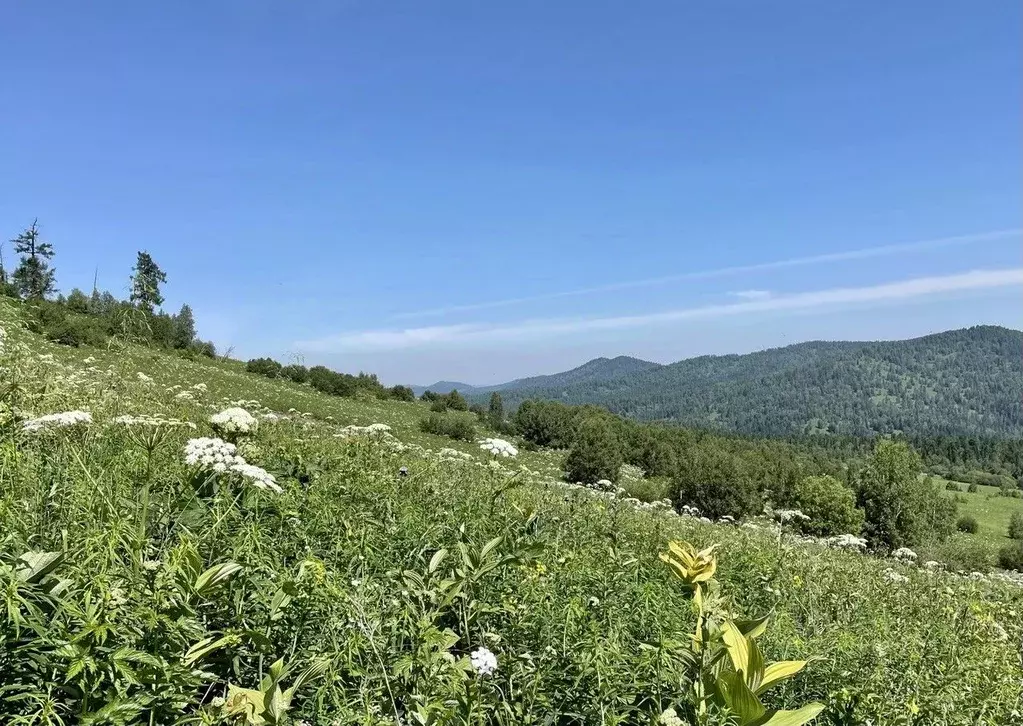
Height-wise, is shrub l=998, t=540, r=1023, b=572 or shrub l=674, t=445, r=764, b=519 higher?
shrub l=674, t=445, r=764, b=519

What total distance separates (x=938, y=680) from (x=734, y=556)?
2536 millimetres

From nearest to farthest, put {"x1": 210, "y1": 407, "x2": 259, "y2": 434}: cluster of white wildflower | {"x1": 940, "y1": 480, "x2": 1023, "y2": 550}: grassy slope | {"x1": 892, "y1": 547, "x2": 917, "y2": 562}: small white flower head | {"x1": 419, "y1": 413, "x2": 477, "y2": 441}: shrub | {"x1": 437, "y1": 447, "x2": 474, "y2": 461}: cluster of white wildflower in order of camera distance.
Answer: {"x1": 210, "y1": 407, "x2": 259, "y2": 434}: cluster of white wildflower → {"x1": 437, "y1": 447, "x2": 474, "y2": 461}: cluster of white wildflower → {"x1": 892, "y1": 547, "x2": 917, "y2": 562}: small white flower head → {"x1": 419, "y1": 413, "x2": 477, "y2": 441}: shrub → {"x1": 940, "y1": 480, "x2": 1023, "y2": 550}: grassy slope

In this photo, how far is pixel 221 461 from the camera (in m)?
3.56

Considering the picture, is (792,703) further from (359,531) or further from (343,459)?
(343,459)

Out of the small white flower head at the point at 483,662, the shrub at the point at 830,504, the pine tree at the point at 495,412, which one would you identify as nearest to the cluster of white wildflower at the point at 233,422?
the small white flower head at the point at 483,662

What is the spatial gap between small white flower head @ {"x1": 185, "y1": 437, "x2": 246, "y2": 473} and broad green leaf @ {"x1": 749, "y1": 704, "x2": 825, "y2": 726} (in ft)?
9.68

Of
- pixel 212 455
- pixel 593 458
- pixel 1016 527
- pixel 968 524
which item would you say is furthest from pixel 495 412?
pixel 1016 527

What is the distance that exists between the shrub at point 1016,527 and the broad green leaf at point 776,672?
9563 centimetres

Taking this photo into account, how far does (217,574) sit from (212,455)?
1432 mm

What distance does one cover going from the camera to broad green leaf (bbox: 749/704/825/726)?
2721 millimetres

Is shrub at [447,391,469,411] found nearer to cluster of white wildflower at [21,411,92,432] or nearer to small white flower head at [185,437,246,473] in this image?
cluster of white wildflower at [21,411,92,432]

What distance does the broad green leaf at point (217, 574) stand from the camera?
2.30 metres

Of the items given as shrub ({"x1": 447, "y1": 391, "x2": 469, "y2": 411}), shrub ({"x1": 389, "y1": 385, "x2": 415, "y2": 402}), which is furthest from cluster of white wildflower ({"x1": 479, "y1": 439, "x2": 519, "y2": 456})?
shrub ({"x1": 447, "y1": 391, "x2": 469, "y2": 411})

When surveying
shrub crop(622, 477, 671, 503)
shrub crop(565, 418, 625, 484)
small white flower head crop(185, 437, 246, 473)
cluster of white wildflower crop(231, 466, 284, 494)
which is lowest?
shrub crop(622, 477, 671, 503)
